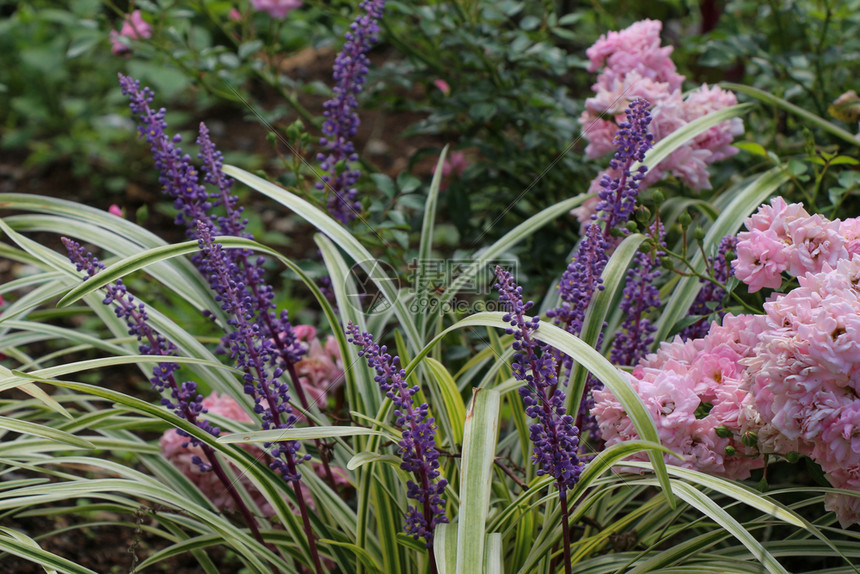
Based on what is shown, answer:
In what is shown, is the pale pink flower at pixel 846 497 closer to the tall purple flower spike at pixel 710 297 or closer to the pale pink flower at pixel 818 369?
the pale pink flower at pixel 818 369

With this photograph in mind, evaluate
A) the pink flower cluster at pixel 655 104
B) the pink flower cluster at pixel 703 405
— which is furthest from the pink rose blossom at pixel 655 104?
the pink flower cluster at pixel 703 405

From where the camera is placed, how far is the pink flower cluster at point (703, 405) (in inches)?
42.0

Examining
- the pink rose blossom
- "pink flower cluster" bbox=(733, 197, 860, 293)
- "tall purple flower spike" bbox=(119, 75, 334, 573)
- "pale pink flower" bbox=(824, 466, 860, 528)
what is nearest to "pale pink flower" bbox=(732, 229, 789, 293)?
"pink flower cluster" bbox=(733, 197, 860, 293)

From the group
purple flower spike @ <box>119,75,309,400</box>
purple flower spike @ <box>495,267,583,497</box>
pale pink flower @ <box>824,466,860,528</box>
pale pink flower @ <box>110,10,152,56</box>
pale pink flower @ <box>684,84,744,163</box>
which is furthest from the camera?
pale pink flower @ <box>110,10,152,56</box>

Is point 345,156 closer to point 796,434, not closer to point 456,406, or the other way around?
point 456,406

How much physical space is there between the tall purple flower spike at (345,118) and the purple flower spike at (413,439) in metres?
0.60

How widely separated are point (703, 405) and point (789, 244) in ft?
0.92

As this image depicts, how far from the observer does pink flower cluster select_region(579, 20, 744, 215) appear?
1518 mm

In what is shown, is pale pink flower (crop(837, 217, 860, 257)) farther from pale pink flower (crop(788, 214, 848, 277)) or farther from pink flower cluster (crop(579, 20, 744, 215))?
pink flower cluster (crop(579, 20, 744, 215))

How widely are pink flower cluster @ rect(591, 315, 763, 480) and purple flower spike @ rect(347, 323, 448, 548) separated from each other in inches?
10.2

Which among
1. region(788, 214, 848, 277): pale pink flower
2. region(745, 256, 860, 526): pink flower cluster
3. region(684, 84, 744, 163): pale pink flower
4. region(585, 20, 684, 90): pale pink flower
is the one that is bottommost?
region(745, 256, 860, 526): pink flower cluster

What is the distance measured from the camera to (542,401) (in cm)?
91

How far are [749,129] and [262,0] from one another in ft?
4.81

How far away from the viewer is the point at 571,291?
111cm
